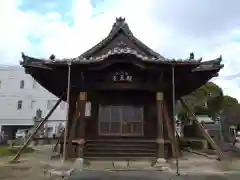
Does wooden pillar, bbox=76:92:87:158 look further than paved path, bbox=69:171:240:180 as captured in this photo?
Yes

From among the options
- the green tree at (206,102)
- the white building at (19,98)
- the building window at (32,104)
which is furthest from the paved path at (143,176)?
the building window at (32,104)

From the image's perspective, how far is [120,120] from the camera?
1437 cm

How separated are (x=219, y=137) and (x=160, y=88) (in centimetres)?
863

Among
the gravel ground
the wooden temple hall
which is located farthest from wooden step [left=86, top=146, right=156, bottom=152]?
the gravel ground

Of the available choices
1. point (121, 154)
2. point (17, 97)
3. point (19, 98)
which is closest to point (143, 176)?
point (121, 154)

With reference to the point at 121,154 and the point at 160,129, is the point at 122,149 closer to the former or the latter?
the point at 121,154

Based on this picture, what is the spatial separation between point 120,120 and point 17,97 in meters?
27.6

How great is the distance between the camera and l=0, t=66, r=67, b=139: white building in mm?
38312

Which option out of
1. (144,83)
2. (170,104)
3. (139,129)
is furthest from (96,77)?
(170,104)

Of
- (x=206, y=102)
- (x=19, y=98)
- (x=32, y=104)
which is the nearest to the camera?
(x=19, y=98)

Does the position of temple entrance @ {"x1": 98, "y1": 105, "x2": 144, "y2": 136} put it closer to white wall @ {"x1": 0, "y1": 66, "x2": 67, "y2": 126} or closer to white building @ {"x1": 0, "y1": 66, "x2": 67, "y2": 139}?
white building @ {"x1": 0, "y1": 66, "x2": 67, "y2": 139}

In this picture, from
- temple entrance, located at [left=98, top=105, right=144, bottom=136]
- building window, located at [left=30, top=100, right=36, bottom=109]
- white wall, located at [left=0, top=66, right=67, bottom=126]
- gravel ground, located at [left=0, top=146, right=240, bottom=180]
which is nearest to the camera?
gravel ground, located at [left=0, top=146, right=240, bottom=180]

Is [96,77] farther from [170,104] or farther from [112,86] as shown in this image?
[170,104]

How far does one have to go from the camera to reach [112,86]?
1320 centimetres
